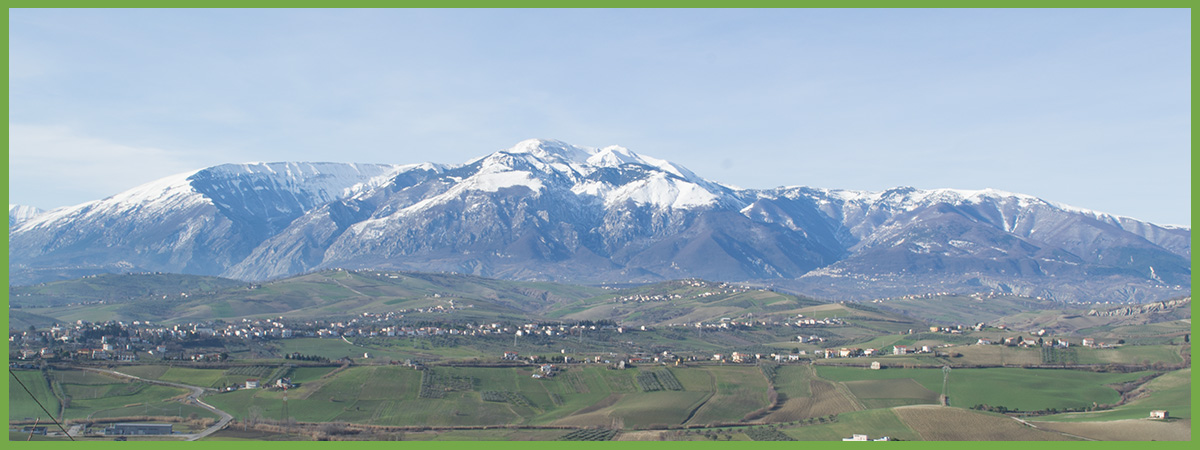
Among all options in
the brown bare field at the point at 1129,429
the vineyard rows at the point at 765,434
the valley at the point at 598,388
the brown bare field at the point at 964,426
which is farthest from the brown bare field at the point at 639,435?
the brown bare field at the point at 1129,429

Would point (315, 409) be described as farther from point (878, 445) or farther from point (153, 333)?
point (153, 333)

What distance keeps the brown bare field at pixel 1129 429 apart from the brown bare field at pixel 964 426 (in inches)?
118

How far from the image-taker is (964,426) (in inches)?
3605

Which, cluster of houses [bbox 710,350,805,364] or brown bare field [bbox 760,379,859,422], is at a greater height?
cluster of houses [bbox 710,350,805,364]

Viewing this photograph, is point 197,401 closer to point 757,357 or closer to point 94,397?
point 94,397

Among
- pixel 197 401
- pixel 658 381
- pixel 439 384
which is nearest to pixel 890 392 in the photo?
pixel 658 381

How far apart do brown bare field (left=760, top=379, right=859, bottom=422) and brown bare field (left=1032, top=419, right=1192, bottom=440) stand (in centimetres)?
2051

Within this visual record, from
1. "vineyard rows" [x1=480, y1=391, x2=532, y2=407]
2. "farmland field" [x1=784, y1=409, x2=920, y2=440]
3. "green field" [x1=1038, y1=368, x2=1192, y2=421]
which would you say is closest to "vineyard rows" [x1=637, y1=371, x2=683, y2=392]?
"vineyard rows" [x1=480, y1=391, x2=532, y2=407]

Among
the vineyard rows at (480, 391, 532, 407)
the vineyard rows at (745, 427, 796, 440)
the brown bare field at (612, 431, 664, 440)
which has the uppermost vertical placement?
the vineyard rows at (480, 391, 532, 407)

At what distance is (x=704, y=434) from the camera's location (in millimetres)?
94250

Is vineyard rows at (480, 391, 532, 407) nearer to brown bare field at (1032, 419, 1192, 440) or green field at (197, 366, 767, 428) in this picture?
green field at (197, 366, 767, 428)

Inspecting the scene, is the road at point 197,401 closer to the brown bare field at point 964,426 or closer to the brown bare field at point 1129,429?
the brown bare field at point 964,426

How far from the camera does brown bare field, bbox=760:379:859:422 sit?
348 feet

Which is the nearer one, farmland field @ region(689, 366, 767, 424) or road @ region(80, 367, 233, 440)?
road @ region(80, 367, 233, 440)
